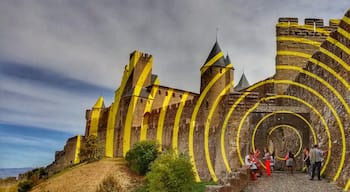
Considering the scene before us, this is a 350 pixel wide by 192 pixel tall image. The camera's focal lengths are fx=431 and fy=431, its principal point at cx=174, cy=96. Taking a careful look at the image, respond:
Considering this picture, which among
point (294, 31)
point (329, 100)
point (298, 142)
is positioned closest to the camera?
point (329, 100)

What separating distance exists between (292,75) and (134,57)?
94.4 ft

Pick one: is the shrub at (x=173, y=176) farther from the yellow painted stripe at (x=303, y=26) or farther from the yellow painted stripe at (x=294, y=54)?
the yellow painted stripe at (x=303, y=26)

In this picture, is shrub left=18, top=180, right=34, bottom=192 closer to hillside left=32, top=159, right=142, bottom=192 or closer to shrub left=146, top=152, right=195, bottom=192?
hillside left=32, top=159, right=142, bottom=192

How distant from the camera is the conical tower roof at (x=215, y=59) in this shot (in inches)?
1340

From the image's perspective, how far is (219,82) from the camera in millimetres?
33562

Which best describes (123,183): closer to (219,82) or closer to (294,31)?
(219,82)

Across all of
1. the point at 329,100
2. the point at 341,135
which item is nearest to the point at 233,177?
the point at 341,135

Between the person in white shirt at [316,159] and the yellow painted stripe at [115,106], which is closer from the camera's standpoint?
the person in white shirt at [316,159]

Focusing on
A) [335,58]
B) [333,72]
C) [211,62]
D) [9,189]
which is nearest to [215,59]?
[211,62]

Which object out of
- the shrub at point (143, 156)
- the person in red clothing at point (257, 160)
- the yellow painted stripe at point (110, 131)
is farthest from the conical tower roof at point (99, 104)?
the person in red clothing at point (257, 160)

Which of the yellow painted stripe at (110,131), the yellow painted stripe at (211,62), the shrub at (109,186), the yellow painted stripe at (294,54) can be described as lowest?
the shrub at (109,186)

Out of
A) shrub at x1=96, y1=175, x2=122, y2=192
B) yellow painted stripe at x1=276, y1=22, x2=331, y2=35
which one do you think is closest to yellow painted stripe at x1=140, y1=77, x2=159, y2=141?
shrub at x1=96, y1=175, x2=122, y2=192

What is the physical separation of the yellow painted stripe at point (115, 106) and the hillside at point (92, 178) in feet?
25.2

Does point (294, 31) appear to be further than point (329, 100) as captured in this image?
Yes
